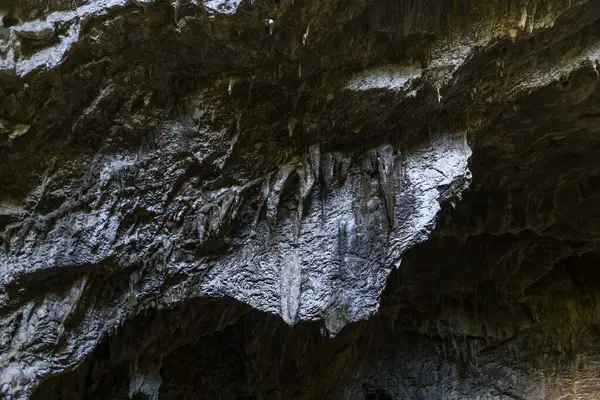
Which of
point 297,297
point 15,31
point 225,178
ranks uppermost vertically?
point 15,31

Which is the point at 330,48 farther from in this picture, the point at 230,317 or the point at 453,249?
the point at 453,249

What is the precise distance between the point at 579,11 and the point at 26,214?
3.32m

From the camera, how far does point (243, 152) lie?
142 inches

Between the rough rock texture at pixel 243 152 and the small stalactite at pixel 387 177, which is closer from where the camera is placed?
the rough rock texture at pixel 243 152

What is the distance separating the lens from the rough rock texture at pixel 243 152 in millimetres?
3064

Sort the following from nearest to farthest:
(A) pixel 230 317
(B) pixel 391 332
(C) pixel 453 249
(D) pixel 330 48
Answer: (D) pixel 330 48
(A) pixel 230 317
(C) pixel 453 249
(B) pixel 391 332

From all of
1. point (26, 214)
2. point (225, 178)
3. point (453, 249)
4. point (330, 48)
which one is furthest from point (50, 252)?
point (453, 249)

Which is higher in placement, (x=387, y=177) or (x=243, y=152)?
(x=243, y=152)

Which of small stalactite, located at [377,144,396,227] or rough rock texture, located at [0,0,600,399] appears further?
small stalactite, located at [377,144,396,227]

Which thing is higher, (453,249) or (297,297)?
(453,249)

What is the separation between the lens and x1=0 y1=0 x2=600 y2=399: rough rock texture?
3.06m

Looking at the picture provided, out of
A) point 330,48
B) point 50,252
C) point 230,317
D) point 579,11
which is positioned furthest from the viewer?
point 230,317

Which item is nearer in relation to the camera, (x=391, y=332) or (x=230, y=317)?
(x=230, y=317)

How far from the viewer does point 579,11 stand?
2.97m
